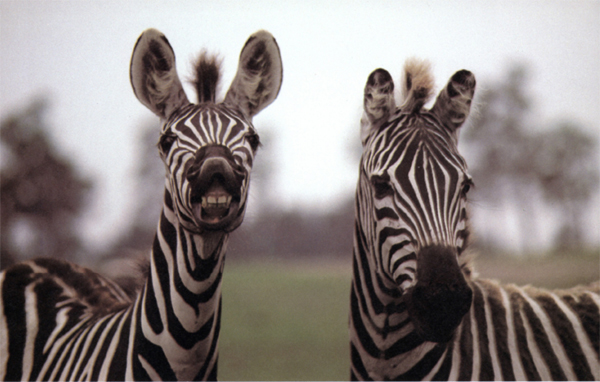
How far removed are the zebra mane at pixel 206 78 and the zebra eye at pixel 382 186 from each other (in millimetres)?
1388

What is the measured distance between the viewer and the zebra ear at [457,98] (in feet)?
11.0

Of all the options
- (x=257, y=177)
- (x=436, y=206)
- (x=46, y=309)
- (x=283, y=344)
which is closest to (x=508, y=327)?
(x=436, y=206)

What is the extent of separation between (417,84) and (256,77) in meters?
1.22

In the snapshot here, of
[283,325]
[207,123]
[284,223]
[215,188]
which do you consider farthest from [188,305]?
[283,325]

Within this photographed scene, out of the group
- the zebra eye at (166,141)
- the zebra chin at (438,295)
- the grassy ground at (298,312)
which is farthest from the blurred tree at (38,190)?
the zebra chin at (438,295)

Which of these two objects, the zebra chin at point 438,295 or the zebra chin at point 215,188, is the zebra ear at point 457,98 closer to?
the zebra chin at point 438,295

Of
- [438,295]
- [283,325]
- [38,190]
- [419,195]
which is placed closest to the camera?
[438,295]

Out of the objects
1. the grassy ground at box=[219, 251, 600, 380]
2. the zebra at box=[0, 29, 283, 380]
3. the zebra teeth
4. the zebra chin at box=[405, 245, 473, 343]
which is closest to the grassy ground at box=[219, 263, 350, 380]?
the grassy ground at box=[219, 251, 600, 380]

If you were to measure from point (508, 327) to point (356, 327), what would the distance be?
3.70 feet

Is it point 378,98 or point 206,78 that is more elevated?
point 206,78

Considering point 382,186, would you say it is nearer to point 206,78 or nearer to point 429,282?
point 429,282

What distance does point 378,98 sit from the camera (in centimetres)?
334

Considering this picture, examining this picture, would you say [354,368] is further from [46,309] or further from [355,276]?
[46,309]

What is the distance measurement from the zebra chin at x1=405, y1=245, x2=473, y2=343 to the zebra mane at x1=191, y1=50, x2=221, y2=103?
1924mm
